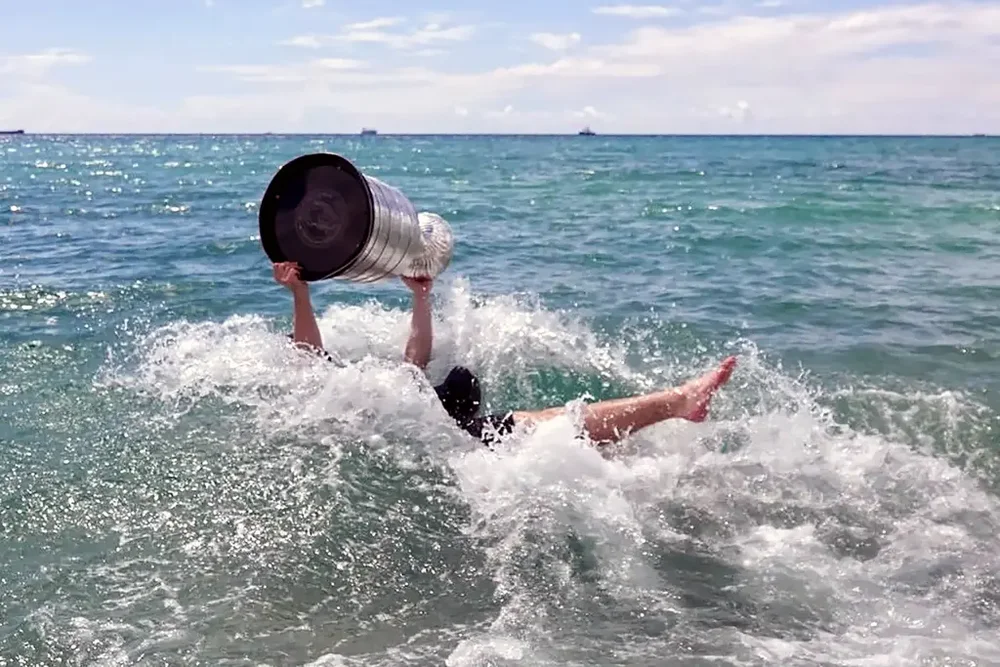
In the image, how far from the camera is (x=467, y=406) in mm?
6477

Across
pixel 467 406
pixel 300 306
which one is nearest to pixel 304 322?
pixel 300 306

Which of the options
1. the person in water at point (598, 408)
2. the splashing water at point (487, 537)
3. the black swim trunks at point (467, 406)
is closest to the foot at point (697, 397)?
the person in water at point (598, 408)

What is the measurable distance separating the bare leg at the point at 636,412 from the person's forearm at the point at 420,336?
140 centimetres

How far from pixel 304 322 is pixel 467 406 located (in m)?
1.37

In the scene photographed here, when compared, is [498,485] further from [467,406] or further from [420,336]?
[420,336]

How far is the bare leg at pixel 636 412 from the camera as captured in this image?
19.8 feet

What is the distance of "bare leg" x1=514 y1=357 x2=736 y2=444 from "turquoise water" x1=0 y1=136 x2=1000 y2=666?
222 millimetres

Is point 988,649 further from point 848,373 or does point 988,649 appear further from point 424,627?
point 848,373

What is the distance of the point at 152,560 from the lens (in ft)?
15.3

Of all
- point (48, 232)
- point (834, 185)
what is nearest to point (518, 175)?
point (834, 185)

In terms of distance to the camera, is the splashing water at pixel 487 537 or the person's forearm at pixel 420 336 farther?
the person's forearm at pixel 420 336

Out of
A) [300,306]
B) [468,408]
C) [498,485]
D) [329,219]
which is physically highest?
[329,219]

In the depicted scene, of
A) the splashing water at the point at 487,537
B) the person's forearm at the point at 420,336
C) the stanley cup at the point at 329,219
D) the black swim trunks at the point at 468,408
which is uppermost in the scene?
the stanley cup at the point at 329,219

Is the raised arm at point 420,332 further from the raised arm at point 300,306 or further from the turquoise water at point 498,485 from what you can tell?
the raised arm at point 300,306
